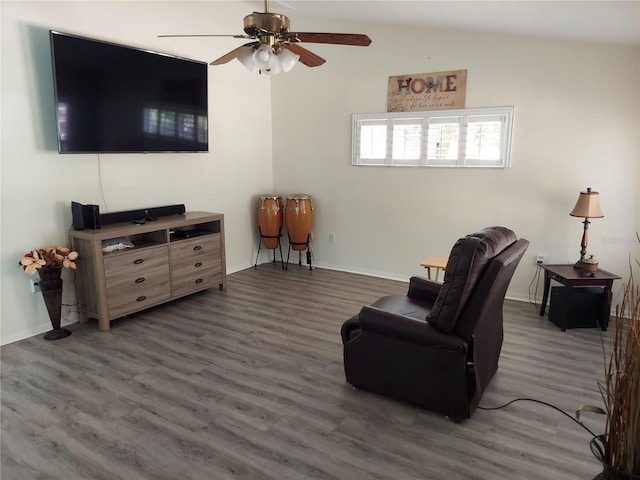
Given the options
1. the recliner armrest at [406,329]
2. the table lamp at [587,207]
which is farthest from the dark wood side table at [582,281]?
the recliner armrest at [406,329]

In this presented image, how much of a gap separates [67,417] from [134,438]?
480 millimetres

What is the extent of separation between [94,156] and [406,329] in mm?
3087

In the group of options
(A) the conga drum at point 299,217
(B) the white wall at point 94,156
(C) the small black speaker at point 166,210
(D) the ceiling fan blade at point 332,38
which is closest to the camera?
(D) the ceiling fan blade at point 332,38

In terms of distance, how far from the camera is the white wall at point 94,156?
10.6 feet

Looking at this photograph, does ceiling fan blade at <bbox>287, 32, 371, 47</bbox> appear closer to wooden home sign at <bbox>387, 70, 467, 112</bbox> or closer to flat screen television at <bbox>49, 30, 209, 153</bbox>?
flat screen television at <bbox>49, 30, 209, 153</bbox>

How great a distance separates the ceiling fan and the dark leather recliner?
4.45 ft

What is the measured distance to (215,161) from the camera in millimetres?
4961

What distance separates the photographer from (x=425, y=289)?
3006mm

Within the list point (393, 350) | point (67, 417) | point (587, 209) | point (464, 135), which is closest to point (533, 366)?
point (393, 350)

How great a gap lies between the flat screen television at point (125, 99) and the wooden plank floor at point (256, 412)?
1.63 metres

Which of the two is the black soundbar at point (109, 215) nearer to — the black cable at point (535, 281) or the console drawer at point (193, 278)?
the console drawer at point (193, 278)

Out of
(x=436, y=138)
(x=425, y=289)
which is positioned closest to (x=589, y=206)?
(x=436, y=138)

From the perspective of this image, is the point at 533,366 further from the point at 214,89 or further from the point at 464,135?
the point at 214,89

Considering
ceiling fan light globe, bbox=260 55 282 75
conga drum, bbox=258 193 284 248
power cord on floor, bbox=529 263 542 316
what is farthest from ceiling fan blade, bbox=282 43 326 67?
power cord on floor, bbox=529 263 542 316
